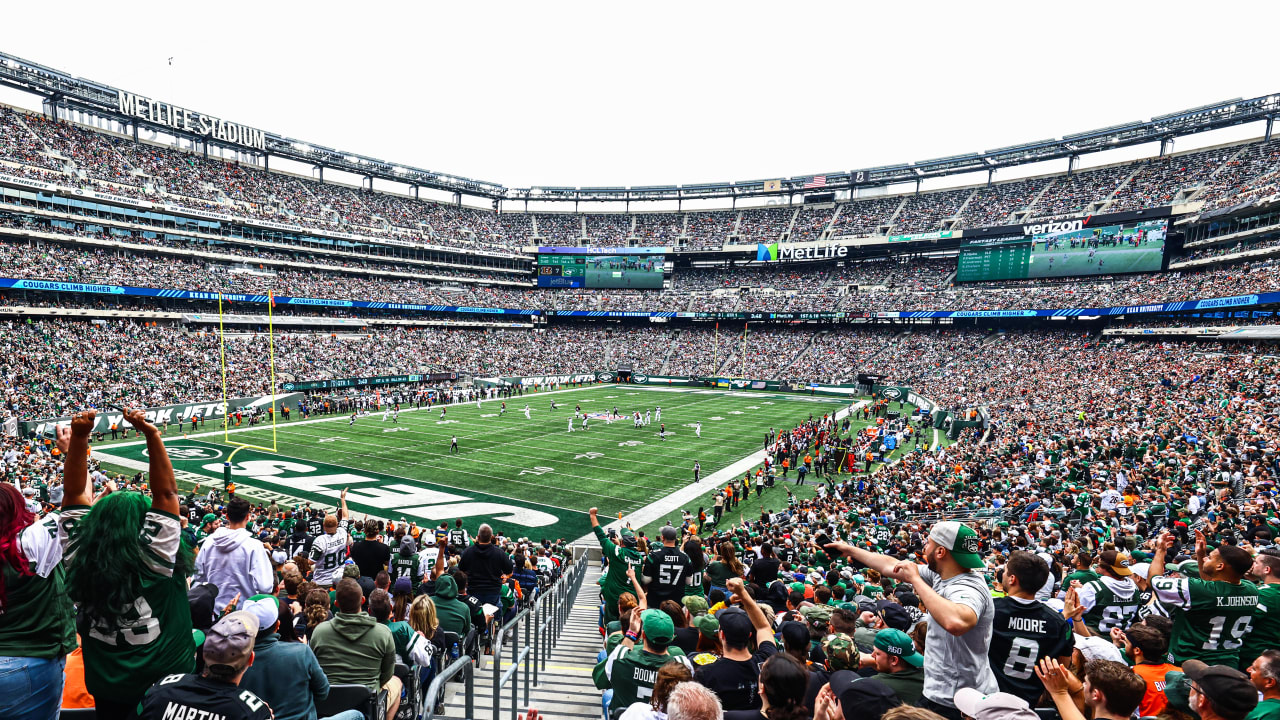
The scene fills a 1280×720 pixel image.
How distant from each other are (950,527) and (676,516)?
17.9 meters

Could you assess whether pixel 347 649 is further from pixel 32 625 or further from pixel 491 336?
pixel 491 336

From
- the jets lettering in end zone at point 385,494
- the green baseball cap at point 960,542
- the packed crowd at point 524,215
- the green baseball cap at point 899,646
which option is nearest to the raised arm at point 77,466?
the green baseball cap at point 899,646

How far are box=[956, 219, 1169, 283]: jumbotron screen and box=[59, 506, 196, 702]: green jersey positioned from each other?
6484 cm

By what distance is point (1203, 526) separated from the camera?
11.1 m

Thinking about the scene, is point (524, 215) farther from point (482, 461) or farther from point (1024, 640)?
point (1024, 640)

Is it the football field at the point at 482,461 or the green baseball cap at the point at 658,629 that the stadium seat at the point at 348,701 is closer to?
the green baseball cap at the point at 658,629

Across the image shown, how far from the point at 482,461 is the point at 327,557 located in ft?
68.5

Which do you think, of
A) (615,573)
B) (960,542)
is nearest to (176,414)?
(615,573)

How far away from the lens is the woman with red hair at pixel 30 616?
287cm

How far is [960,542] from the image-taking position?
139 inches

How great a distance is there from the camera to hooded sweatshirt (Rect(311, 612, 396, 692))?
13.1 feet


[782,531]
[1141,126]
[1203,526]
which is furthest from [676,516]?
[1141,126]

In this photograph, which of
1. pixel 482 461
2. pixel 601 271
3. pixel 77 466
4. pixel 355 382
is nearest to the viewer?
pixel 77 466

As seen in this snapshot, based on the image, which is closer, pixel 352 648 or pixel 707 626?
pixel 352 648
